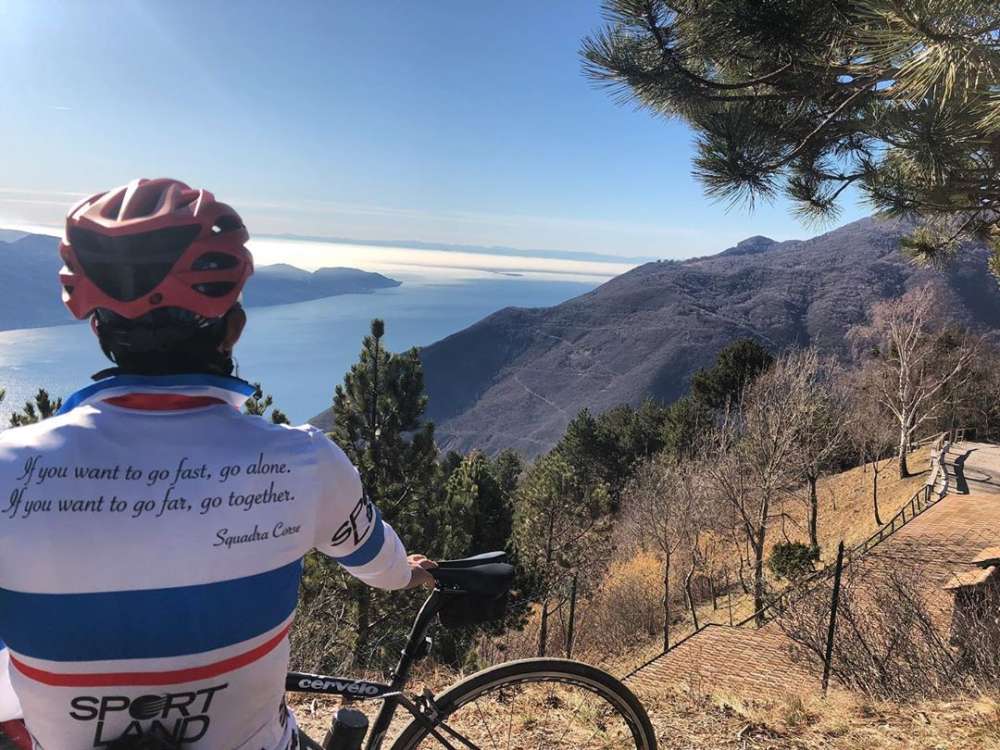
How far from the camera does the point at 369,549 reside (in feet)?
5.24

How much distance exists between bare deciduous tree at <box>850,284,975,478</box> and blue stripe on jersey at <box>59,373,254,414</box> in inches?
1164

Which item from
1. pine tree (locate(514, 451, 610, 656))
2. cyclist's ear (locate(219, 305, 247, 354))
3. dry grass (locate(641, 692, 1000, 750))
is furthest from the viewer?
pine tree (locate(514, 451, 610, 656))

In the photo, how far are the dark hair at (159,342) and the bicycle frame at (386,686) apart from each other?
1041 mm

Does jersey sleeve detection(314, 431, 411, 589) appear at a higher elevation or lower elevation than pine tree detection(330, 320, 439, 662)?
higher

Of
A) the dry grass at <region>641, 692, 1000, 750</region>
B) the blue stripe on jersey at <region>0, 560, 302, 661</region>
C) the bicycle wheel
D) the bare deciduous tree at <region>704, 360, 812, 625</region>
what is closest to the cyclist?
the blue stripe on jersey at <region>0, 560, 302, 661</region>

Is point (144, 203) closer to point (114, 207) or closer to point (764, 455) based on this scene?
point (114, 207)

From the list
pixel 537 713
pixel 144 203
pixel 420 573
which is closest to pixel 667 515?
pixel 537 713

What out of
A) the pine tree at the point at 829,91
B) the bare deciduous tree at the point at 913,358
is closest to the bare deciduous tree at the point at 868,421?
the bare deciduous tree at the point at 913,358

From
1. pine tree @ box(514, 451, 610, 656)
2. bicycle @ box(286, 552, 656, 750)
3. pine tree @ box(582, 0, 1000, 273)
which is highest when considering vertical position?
pine tree @ box(582, 0, 1000, 273)

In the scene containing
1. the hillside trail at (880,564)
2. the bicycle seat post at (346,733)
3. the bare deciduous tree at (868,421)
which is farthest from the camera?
the bare deciduous tree at (868,421)

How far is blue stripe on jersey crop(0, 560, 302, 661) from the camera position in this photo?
111cm

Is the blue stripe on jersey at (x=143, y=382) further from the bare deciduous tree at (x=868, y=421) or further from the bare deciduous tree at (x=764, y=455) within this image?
the bare deciduous tree at (x=868, y=421)

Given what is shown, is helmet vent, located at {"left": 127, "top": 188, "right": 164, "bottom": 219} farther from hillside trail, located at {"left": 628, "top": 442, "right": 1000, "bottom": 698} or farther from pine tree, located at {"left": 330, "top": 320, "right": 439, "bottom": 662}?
pine tree, located at {"left": 330, "top": 320, "right": 439, "bottom": 662}

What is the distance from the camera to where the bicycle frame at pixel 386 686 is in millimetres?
1879
